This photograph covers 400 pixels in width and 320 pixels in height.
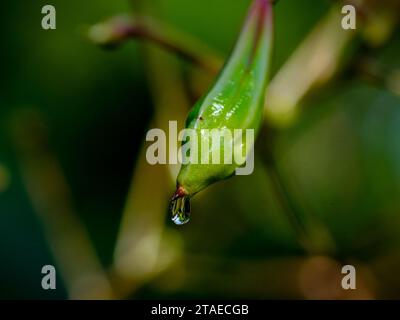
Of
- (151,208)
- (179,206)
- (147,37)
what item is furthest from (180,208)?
(151,208)

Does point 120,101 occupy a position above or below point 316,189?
above

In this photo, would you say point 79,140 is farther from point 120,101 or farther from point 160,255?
point 160,255

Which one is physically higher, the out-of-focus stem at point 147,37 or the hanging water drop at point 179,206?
A: the out-of-focus stem at point 147,37

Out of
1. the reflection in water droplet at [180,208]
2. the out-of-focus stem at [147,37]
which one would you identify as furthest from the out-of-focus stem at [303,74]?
the reflection in water droplet at [180,208]

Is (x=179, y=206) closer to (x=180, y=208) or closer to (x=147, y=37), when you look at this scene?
(x=180, y=208)

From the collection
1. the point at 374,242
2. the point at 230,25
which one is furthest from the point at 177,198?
the point at 230,25

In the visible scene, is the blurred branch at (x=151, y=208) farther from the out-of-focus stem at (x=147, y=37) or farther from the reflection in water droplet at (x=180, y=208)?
the reflection in water droplet at (x=180, y=208)

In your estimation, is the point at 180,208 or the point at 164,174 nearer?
the point at 180,208
